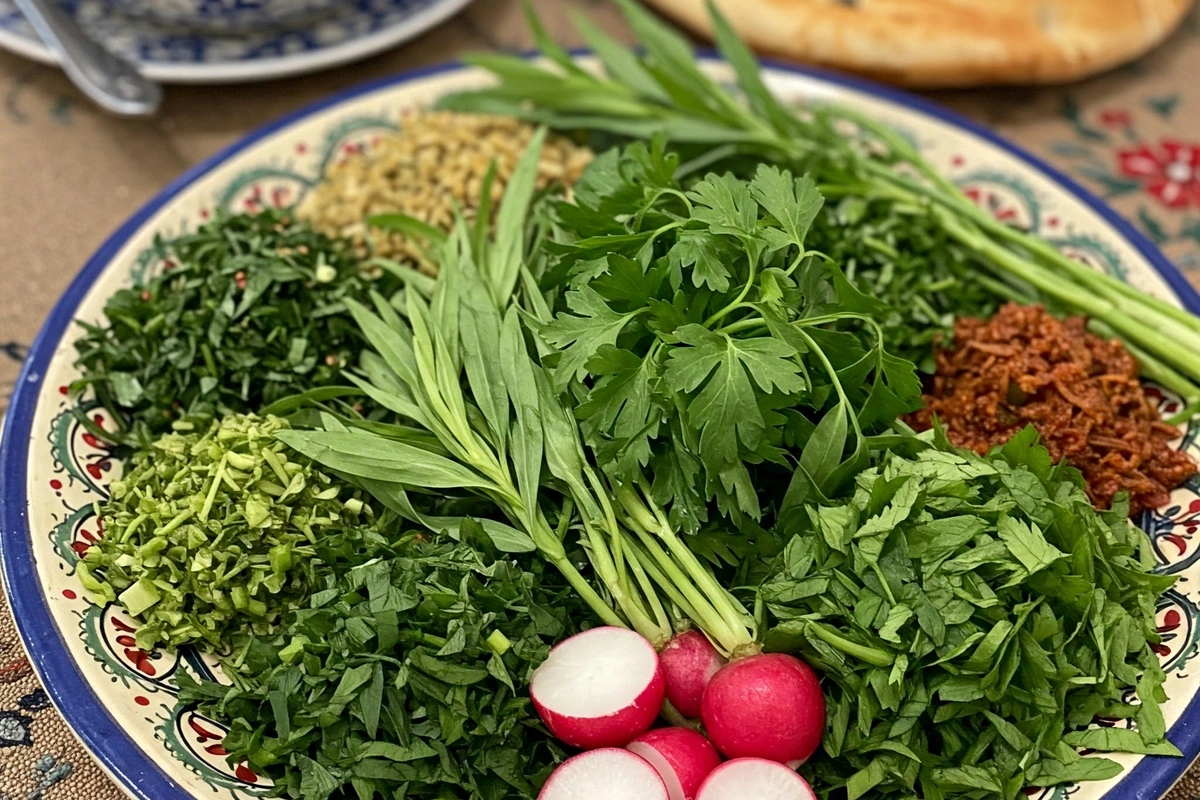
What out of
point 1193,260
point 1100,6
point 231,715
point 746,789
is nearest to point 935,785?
point 746,789

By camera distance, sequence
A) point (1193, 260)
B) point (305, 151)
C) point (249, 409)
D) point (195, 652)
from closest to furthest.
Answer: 1. point (195, 652)
2. point (249, 409)
3. point (305, 151)
4. point (1193, 260)

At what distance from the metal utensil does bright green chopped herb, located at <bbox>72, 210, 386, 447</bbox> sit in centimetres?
68

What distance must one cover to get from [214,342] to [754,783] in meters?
1.18

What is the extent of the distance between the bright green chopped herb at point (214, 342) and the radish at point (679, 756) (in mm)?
858

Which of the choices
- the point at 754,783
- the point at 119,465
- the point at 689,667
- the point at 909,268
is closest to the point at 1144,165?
the point at 909,268

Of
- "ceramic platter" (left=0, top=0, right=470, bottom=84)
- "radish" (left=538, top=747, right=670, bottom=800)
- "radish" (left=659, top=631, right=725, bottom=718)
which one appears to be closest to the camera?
"radish" (left=538, top=747, right=670, bottom=800)

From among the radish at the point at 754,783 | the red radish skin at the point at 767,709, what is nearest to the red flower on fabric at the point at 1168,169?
the red radish skin at the point at 767,709

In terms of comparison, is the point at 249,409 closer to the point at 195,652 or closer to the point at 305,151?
the point at 195,652

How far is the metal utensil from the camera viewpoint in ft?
7.53

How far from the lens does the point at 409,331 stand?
1847 millimetres

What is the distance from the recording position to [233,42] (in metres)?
2.56

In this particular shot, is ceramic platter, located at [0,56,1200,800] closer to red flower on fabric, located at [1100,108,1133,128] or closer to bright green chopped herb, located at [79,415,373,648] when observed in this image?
bright green chopped herb, located at [79,415,373,648]

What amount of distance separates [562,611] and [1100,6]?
2.28m

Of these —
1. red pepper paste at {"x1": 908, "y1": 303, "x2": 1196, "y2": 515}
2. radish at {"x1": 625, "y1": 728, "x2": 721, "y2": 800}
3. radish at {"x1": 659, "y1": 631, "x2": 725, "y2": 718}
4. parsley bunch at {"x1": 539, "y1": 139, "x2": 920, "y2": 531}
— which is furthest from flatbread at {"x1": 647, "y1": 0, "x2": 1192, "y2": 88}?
radish at {"x1": 625, "y1": 728, "x2": 721, "y2": 800}
